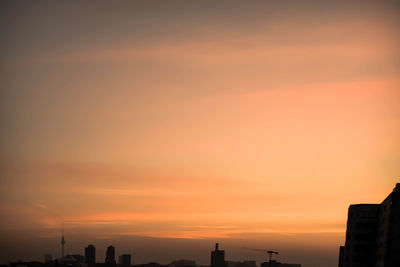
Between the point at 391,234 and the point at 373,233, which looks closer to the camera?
the point at 391,234

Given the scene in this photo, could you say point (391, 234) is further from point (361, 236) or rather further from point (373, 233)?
point (361, 236)

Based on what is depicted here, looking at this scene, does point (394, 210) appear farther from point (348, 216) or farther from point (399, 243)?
point (348, 216)

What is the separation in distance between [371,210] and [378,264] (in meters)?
23.6

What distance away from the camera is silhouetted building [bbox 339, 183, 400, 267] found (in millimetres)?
158250

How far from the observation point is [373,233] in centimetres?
18438

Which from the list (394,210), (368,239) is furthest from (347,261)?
(394,210)

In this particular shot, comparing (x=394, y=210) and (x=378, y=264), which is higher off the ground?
(x=394, y=210)

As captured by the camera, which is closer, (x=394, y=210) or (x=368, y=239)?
(x=394, y=210)

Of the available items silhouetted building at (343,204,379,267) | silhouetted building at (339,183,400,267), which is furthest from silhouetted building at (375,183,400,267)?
silhouetted building at (343,204,379,267)

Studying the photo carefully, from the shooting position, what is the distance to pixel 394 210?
522ft

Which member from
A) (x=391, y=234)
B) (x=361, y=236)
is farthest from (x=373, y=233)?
(x=391, y=234)

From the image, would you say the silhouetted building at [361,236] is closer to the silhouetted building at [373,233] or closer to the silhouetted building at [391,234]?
the silhouetted building at [373,233]

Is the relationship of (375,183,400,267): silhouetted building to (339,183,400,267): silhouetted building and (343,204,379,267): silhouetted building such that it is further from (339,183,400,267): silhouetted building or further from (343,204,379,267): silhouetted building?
(343,204,379,267): silhouetted building

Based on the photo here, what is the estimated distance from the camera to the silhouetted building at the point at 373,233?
15825 centimetres
